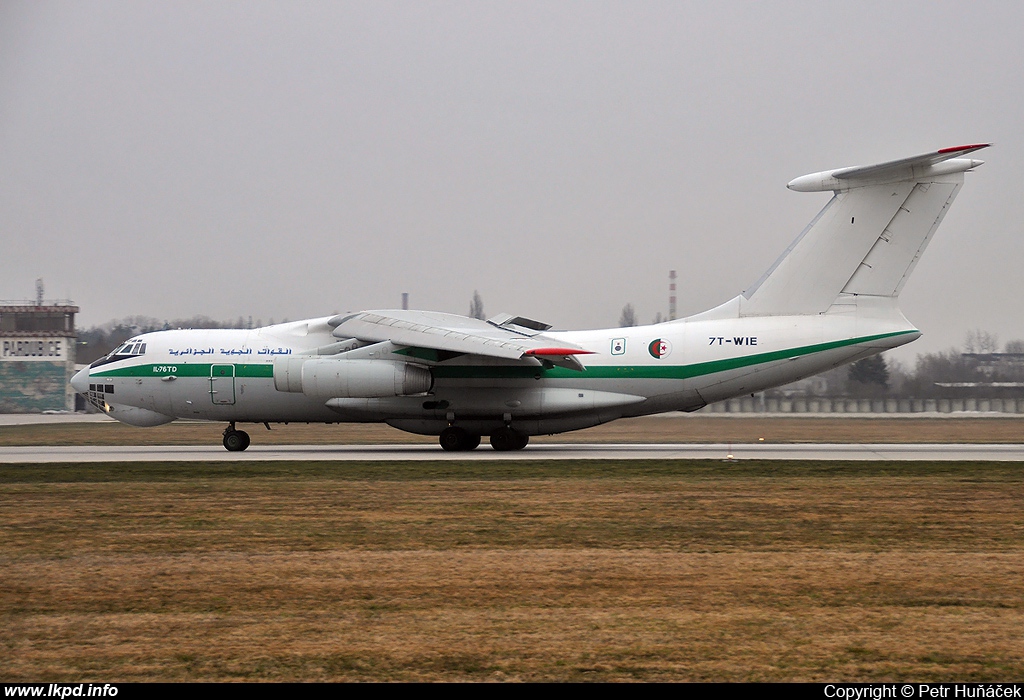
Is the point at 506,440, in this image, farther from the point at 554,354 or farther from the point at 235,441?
the point at 235,441

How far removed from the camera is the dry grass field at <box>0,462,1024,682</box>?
6.04 meters

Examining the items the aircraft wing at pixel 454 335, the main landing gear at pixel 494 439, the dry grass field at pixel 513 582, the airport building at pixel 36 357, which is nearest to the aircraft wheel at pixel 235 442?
the aircraft wing at pixel 454 335

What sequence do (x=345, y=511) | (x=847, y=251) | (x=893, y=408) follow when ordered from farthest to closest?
(x=893, y=408) < (x=847, y=251) < (x=345, y=511)

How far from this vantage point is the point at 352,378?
22578mm

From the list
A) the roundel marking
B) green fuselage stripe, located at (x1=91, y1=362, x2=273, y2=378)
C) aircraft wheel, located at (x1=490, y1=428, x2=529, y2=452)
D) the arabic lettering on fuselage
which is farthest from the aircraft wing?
aircraft wheel, located at (x1=490, y1=428, x2=529, y2=452)

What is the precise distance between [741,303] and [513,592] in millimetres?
16073

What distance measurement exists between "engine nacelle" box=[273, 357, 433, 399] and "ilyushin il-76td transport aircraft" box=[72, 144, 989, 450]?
27 mm

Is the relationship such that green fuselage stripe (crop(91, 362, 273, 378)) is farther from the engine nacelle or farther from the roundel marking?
the roundel marking

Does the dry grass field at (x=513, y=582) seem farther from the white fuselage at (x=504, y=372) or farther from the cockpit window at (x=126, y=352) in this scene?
the cockpit window at (x=126, y=352)

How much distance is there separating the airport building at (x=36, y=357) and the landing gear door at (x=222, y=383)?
122 feet

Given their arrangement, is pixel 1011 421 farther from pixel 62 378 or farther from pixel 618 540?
pixel 62 378

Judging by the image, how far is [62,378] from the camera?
59500mm

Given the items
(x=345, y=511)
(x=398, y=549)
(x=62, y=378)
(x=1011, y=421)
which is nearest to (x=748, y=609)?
(x=398, y=549)
